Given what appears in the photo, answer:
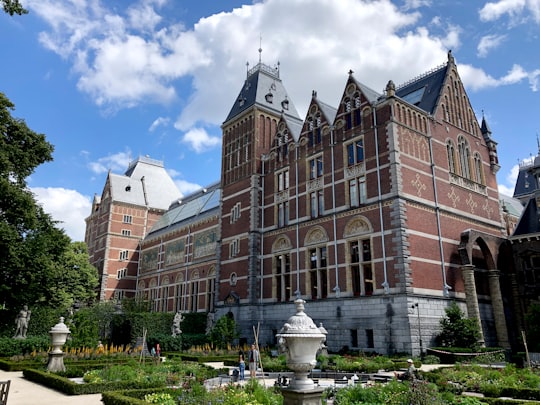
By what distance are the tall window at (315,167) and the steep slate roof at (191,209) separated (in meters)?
19.0

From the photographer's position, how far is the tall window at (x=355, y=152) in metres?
29.5

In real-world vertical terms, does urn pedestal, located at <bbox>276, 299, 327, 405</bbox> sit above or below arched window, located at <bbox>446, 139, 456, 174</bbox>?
below

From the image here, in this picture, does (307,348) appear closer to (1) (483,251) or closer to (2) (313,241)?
(2) (313,241)

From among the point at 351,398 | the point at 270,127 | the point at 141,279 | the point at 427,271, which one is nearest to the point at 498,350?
the point at 427,271

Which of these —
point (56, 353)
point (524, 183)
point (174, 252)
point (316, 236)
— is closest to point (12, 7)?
point (56, 353)

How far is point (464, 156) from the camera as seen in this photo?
3262 cm

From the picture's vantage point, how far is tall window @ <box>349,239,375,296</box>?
89.1 feet

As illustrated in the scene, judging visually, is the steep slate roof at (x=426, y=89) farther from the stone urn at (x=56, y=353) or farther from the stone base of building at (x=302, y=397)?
the stone base of building at (x=302, y=397)

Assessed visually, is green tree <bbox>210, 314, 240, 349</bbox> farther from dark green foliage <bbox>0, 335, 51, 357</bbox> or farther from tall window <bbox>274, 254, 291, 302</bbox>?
dark green foliage <bbox>0, 335, 51, 357</bbox>

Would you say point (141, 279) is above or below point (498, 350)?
above

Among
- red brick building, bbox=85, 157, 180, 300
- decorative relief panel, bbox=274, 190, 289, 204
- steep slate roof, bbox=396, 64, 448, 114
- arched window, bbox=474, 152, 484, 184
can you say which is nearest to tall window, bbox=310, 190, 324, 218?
decorative relief panel, bbox=274, 190, 289, 204

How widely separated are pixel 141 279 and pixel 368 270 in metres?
42.7

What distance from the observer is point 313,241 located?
31.1m

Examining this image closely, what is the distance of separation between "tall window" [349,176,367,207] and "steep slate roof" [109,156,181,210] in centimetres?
4454
